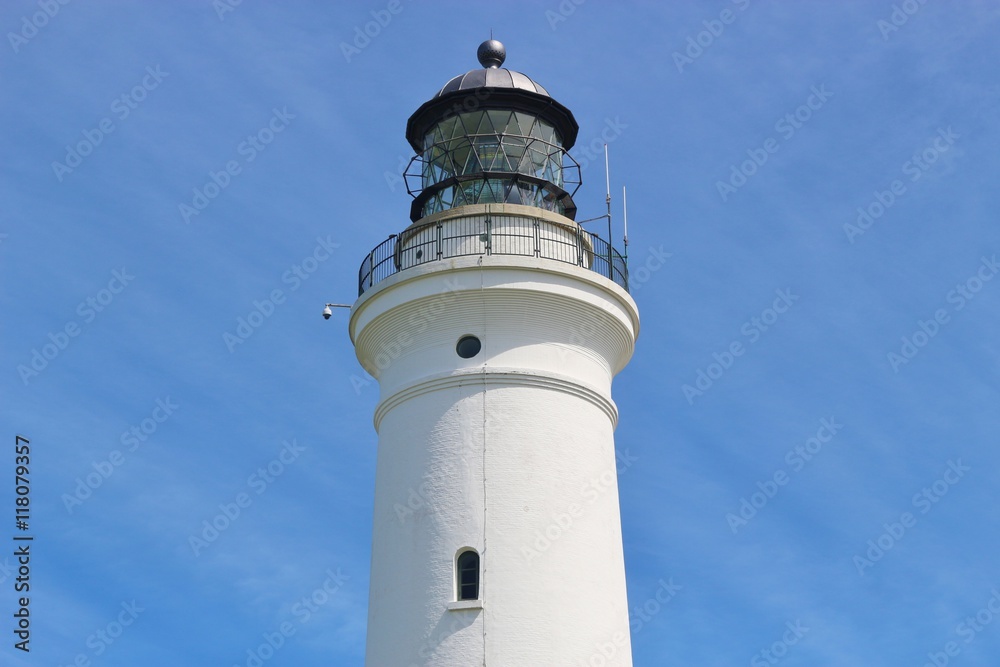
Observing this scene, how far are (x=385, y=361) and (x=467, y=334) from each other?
5.03 ft

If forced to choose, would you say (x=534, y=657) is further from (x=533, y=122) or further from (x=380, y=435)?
(x=533, y=122)

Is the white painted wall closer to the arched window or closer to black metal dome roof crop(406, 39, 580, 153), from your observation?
the arched window

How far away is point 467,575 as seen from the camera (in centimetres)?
1970

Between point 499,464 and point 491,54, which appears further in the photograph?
point 491,54

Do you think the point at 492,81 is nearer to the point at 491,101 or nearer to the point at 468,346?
the point at 491,101

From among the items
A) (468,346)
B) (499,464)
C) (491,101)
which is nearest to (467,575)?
(499,464)

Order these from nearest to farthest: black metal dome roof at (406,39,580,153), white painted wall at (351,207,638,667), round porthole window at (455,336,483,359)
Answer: white painted wall at (351,207,638,667) → round porthole window at (455,336,483,359) → black metal dome roof at (406,39,580,153)

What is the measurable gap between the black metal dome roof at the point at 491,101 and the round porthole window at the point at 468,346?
3.96 m

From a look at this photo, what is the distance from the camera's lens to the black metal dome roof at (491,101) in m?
22.7

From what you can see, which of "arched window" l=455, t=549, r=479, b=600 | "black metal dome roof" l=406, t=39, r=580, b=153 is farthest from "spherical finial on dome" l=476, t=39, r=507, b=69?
"arched window" l=455, t=549, r=479, b=600

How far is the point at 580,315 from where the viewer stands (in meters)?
21.4

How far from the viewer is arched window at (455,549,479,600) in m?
19.6

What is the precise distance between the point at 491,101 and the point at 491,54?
143cm

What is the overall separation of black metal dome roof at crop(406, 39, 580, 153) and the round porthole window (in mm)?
3959
